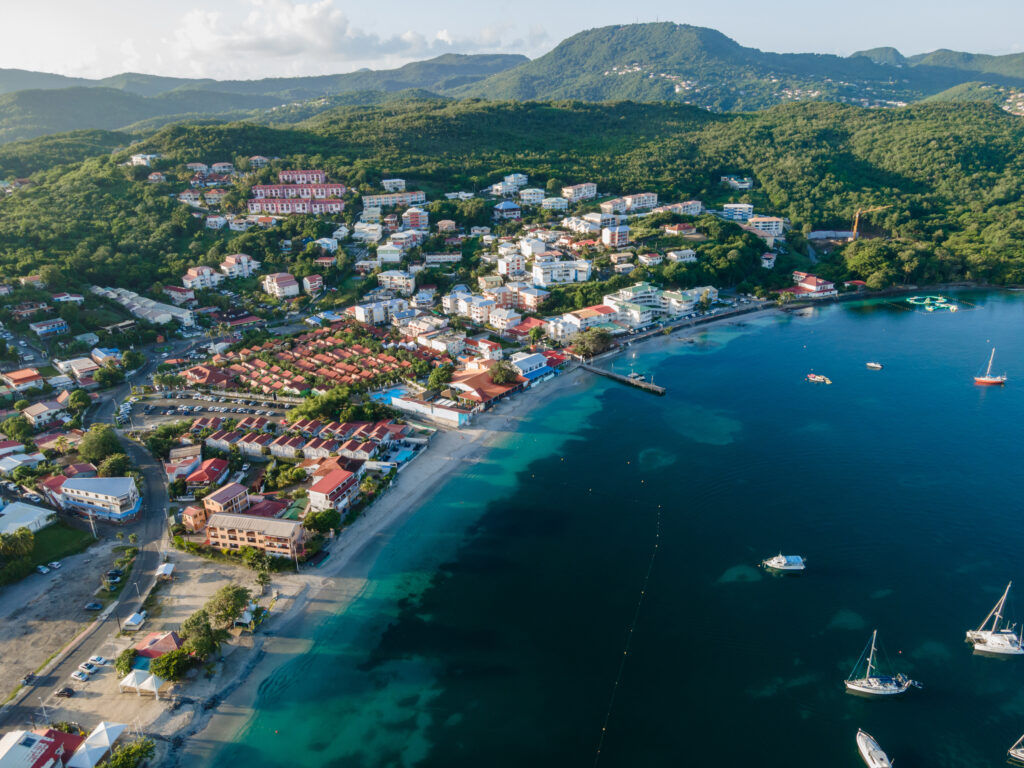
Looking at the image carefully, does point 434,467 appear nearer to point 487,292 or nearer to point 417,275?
point 487,292

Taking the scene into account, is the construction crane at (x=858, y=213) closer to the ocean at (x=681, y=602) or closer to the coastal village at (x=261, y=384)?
the coastal village at (x=261, y=384)

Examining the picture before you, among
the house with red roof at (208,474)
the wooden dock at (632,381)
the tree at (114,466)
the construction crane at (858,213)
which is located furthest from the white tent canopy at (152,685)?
the construction crane at (858,213)

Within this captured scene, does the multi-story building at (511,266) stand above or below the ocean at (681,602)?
above

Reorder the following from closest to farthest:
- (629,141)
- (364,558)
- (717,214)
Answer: (364,558), (717,214), (629,141)

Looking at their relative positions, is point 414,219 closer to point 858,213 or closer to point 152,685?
point 858,213

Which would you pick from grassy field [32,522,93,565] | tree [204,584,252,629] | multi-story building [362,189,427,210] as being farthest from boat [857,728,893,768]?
multi-story building [362,189,427,210]

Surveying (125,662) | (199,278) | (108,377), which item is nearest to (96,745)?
(125,662)

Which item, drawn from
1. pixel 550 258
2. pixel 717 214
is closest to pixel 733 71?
pixel 717 214
